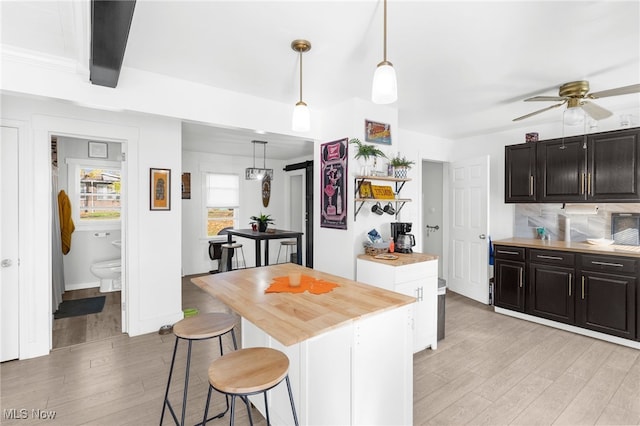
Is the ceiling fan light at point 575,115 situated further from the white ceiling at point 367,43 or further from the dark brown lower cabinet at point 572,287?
the dark brown lower cabinet at point 572,287

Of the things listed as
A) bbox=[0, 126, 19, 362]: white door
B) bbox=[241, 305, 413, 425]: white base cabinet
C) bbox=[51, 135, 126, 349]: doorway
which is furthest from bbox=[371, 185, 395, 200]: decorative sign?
bbox=[51, 135, 126, 349]: doorway

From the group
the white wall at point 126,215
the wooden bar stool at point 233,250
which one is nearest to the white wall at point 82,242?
the wooden bar stool at point 233,250

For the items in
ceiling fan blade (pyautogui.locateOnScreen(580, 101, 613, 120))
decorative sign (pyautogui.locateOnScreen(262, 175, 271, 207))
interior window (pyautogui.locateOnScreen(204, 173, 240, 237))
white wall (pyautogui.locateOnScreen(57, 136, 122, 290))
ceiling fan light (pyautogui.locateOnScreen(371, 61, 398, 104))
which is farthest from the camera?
decorative sign (pyautogui.locateOnScreen(262, 175, 271, 207))

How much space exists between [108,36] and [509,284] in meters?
4.66

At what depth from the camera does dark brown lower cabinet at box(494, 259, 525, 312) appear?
153 inches

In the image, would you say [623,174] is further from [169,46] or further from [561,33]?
[169,46]

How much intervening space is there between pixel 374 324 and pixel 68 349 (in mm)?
3120

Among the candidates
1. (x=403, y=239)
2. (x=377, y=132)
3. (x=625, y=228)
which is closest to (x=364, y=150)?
(x=377, y=132)

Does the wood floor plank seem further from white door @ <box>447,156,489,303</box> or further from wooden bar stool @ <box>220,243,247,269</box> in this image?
wooden bar stool @ <box>220,243,247,269</box>

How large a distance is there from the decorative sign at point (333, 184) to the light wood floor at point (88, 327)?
263cm

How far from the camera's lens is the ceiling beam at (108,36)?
58.8 inches

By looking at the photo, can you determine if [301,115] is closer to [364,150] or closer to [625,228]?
[364,150]

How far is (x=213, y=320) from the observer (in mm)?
1906

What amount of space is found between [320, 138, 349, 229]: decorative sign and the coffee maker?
585mm
